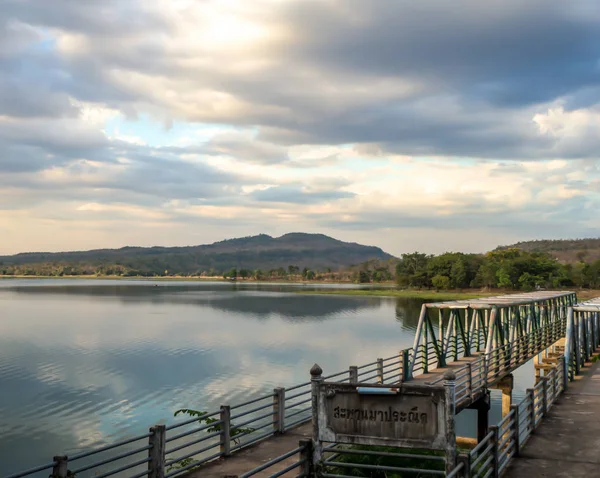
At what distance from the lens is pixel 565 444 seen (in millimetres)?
15875

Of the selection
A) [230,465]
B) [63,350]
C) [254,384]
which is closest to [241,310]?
[63,350]

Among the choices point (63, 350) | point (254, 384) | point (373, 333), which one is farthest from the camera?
point (373, 333)

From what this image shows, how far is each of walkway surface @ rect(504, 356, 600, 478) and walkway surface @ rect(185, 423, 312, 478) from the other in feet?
16.5

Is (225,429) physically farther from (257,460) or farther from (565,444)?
(565,444)

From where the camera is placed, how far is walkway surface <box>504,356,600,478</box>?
13779 millimetres

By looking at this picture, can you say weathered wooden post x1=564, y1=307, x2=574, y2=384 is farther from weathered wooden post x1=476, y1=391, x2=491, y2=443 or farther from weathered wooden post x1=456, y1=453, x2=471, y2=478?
weathered wooden post x1=456, y1=453, x2=471, y2=478

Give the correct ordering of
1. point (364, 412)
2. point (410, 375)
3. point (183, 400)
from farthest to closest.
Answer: point (183, 400), point (410, 375), point (364, 412)

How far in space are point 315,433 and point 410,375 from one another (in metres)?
15.1

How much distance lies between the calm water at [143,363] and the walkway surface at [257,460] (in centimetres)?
1207

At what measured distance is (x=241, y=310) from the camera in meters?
98.4

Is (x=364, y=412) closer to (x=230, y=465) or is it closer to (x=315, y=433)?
(x=315, y=433)

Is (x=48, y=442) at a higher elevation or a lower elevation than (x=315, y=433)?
lower

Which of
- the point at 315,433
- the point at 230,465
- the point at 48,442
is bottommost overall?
the point at 48,442

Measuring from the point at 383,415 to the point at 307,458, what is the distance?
159 cm
